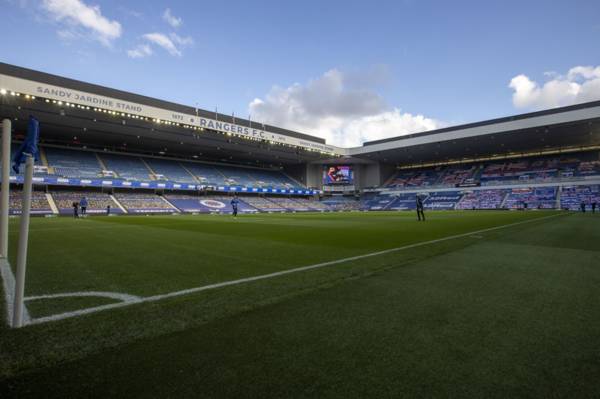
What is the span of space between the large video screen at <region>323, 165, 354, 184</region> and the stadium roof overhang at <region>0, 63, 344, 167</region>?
9.73 meters

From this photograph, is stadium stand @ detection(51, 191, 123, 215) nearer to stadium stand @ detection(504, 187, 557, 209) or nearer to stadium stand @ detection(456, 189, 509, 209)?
stadium stand @ detection(456, 189, 509, 209)

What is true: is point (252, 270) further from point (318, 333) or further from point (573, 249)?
point (573, 249)

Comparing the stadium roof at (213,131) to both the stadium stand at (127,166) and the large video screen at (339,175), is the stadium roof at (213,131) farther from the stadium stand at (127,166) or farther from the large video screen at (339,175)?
the large video screen at (339,175)

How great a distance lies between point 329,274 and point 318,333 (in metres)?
1.96

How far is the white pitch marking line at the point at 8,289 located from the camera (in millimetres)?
2541

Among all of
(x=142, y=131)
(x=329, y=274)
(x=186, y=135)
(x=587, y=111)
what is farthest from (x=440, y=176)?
(x=329, y=274)

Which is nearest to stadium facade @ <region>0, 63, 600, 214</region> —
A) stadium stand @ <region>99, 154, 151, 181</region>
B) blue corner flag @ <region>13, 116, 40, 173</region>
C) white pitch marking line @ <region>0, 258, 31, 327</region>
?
stadium stand @ <region>99, 154, 151, 181</region>

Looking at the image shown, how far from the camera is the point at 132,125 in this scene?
33375 millimetres

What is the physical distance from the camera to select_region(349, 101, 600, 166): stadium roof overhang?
3444cm

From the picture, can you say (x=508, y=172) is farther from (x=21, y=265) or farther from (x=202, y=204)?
(x=21, y=265)

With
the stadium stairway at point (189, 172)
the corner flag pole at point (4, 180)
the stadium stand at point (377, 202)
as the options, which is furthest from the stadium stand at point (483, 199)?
the corner flag pole at point (4, 180)

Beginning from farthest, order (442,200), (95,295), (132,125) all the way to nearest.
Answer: (442,200)
(132,125)
(95,295)

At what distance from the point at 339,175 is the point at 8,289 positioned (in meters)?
61.5

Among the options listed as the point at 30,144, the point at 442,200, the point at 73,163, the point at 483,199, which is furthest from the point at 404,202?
the point at 30,144
